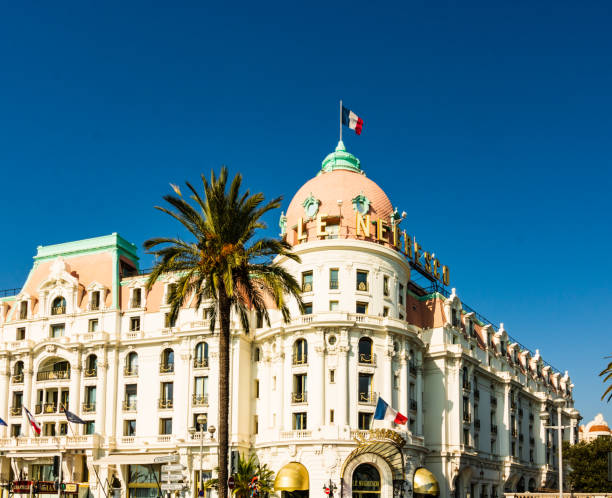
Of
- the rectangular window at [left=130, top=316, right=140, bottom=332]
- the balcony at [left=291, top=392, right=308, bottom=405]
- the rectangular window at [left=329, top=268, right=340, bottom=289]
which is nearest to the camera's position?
the balcony at [left=291, top=392, right=308, bottom=405]

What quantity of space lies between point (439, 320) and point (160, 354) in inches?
1092

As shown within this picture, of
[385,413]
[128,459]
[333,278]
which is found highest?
[333,278]

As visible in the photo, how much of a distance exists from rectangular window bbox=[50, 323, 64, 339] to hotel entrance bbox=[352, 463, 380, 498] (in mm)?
34460

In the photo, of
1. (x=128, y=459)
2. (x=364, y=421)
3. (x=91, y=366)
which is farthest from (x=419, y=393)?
(x=91, y=366)

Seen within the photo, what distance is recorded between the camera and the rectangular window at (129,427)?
7500cm

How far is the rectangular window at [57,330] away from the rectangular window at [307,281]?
1063 inches

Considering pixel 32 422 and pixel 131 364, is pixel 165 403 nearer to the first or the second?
pixel 131 364

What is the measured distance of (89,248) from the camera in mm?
83188

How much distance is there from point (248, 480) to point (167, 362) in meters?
15.1

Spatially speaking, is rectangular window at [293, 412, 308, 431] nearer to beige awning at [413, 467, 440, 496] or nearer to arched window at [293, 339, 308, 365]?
arched window at [293, 339, 308, 365]

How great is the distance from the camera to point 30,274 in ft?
279

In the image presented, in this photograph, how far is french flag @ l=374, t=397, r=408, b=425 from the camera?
6347 centimetres

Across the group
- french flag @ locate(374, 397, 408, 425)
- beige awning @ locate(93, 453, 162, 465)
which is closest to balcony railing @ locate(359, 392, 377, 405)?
french flag @ locate(374, 397, 408, 425)

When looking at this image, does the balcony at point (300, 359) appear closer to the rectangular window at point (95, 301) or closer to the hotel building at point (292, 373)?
the hotel building at point (292, 373)
